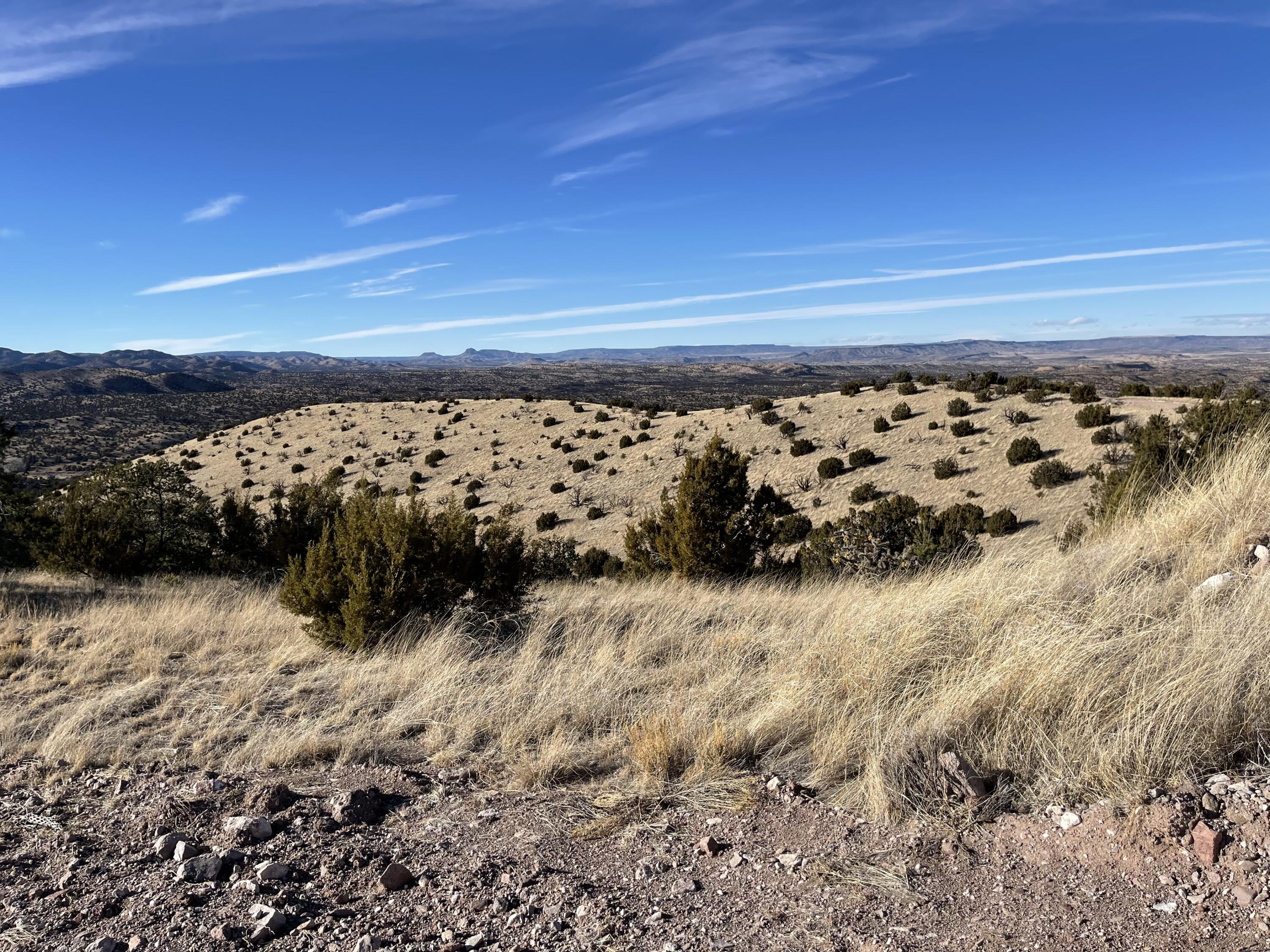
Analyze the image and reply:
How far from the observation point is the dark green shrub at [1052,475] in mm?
22797

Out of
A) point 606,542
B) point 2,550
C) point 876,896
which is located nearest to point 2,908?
point 876,896

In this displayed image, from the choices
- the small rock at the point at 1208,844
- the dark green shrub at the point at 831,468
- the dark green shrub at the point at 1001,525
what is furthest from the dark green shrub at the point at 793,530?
the small rock at the point at 1208,844

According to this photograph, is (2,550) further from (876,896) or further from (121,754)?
(876,896)

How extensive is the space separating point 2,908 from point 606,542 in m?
23.7

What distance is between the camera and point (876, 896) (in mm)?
2623

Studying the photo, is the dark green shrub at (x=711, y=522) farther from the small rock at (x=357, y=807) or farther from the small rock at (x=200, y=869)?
the small rock at (x=200, y=869)

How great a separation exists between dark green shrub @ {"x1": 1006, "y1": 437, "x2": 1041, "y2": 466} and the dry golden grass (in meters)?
19.3

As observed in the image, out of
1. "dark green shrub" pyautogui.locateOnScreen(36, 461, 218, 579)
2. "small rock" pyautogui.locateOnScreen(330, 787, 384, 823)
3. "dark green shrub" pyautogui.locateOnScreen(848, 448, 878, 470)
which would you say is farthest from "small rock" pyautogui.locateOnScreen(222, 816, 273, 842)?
"dark green shrub" pyautogui.locateOnScreen(848, 448, 878, 470)

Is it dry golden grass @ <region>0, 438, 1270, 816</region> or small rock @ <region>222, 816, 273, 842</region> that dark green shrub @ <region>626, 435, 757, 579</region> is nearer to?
dry golden grass @ <region>0, 438, 1270, 816</region>

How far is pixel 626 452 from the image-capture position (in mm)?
35969

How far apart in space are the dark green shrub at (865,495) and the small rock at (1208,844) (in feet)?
76.3

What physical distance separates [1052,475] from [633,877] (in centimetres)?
2395

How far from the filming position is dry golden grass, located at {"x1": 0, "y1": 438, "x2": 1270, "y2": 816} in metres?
3.31

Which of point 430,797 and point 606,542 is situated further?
point 606,542
